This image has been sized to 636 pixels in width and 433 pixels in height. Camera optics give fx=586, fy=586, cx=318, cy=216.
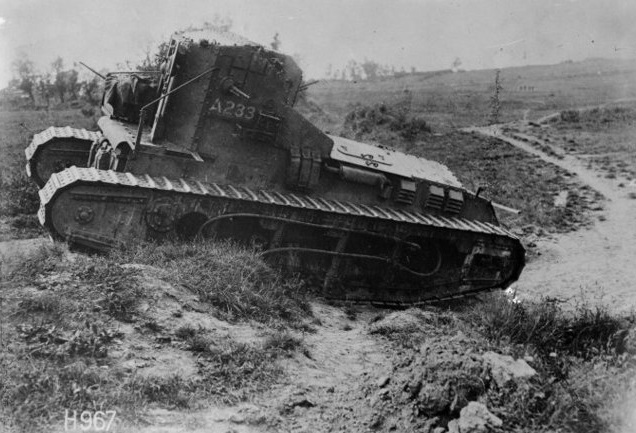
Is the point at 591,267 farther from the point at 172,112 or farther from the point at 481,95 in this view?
the point at 481,95

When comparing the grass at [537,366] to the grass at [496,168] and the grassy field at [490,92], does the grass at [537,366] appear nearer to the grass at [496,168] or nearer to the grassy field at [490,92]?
the grass at [496,168]

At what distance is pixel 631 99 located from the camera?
1538 inches

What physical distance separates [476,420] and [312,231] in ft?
16.6

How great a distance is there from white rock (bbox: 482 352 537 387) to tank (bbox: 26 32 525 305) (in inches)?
167

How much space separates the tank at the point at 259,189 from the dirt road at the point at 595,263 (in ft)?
5.76

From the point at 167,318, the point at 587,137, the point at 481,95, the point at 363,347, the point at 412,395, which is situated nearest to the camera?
the point at 412,395

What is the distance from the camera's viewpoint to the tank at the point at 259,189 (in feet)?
24.6

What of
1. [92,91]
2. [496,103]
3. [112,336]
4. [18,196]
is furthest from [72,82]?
[112,336]

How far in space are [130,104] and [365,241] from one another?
4.49 metres

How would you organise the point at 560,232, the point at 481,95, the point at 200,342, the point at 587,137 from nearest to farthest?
the point at 200,342, the point at 560,232, the point at 587,137, the point at 481,95

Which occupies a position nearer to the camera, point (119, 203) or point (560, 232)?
point (119, 203)

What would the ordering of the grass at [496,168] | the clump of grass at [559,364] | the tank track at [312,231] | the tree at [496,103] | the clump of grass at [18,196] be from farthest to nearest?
the tree at [496,103] < the grass at [496,168] < the clump of grass at [18,196] < the tank track at [312,231] < the clump of grass at [559,364]

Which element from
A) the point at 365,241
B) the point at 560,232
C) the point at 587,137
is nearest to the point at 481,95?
the point at 587,137

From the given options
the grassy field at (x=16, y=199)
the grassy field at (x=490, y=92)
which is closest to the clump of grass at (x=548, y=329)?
the grassy field at (x=16, y=199)
